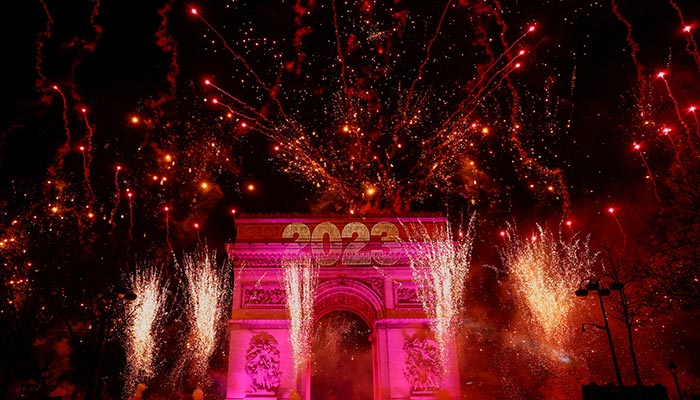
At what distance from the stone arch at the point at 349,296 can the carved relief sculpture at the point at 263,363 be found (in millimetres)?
2590

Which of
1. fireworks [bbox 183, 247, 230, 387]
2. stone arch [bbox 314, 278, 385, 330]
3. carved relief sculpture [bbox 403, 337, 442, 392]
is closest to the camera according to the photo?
carved relief sculpture [bbox 403, 337, 442, 392]

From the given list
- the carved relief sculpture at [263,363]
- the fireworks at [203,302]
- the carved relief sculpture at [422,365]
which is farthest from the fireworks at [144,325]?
the carved relief sculpture at [422,365]

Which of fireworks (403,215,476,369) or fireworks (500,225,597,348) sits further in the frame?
fireworks (500,225,597,348)

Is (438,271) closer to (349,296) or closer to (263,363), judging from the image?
(349,296)

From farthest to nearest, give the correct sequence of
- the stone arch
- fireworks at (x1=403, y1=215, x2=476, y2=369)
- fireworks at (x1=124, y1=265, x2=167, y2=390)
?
fireworks at (x1=124, y1=265, x2=167, y2=390) < the stone arch < fireworks at (x1=403, y1=215, x2=476, y2=369)

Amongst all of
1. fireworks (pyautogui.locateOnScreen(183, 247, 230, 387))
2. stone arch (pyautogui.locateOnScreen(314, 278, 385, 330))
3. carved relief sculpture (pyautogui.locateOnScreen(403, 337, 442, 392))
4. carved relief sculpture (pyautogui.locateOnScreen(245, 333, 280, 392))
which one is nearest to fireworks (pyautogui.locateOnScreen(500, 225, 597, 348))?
carved relief sculpture (pyautogui.locateOnScreen(403, 337, 442, 392))

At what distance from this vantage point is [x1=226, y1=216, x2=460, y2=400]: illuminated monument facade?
65.7ft

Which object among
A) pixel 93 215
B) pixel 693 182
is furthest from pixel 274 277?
pixel 693 182

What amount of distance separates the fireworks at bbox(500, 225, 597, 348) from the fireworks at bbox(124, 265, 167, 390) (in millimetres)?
16345

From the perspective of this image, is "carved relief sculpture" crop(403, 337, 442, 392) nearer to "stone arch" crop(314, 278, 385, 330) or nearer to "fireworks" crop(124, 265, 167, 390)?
"stone arch" crop(314, 278, 385, 330)

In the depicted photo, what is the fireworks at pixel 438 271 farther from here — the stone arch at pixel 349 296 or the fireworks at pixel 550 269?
the fireworks at pixel 550 269

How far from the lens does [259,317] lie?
2091 cm

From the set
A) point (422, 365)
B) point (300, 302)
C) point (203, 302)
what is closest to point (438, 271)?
point (422, 365)

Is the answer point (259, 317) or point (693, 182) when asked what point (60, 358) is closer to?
point (259, 317)
